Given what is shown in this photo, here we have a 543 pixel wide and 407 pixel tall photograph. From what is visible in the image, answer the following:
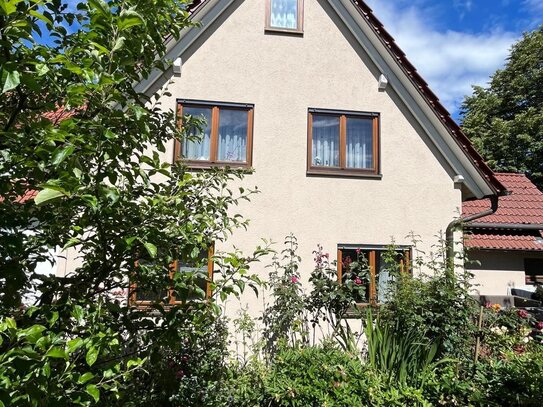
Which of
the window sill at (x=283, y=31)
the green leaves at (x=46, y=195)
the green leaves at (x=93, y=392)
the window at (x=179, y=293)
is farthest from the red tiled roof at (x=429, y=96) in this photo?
the green leaves at (x=93, y=392)

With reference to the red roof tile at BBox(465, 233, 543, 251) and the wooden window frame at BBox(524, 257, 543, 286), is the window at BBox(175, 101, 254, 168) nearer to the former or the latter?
the red roof tile at BBox(465, 233, 543, 251)

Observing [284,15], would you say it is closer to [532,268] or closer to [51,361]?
[51,361]

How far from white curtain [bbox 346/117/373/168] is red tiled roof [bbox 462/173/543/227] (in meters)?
4.48

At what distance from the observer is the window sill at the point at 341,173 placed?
8008mm

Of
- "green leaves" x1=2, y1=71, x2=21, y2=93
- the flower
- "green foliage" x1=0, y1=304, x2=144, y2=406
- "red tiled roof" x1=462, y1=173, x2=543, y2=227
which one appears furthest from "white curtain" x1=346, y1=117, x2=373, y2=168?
"green leaves" x1=2, y1=71, x2=21, y2=93

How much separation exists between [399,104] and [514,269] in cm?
721

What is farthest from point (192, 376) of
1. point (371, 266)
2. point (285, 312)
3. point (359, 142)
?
point (359, 142)

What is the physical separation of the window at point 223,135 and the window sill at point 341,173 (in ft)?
4.10

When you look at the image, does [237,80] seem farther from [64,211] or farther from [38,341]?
[38,341]

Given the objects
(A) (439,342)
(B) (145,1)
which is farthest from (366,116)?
(B) (145,1)

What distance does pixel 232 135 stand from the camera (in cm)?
806

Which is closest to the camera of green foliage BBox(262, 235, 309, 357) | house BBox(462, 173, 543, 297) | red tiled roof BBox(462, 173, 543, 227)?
green foliage BBox(262, 235, 309, 357)

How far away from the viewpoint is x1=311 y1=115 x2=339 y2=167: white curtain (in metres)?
8.26

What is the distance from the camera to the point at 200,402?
521cm
